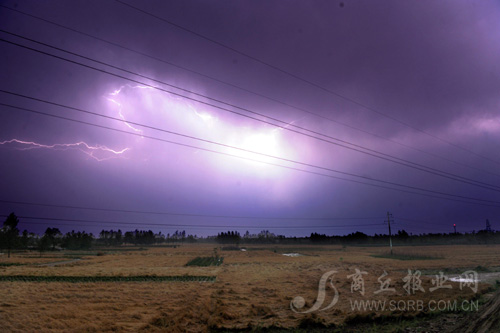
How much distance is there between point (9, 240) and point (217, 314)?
10135 cm

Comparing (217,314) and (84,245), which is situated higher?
(217,314)

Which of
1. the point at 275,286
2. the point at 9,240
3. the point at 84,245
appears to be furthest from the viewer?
the point at 84,245

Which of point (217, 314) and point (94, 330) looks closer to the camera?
point (94, 330)

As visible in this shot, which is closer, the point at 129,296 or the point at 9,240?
the point at 129,296

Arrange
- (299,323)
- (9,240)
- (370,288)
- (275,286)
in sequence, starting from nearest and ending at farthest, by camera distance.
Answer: (299,323)
(370,288)
(275,286)
(9,240)

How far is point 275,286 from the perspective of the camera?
25922 millimetres

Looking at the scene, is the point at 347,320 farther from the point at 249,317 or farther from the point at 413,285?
the point at 413,285

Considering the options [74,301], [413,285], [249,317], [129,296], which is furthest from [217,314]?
[413,285]

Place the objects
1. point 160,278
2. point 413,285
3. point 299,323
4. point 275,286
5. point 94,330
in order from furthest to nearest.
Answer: point 160,278
point 275,286
point 413,285
point 299,323
point 94,330

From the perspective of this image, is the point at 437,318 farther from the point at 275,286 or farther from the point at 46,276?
the point at 46,276

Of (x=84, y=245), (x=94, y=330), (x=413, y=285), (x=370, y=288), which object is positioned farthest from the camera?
(x=84, y=245)

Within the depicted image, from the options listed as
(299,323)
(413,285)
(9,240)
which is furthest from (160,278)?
(9,240)

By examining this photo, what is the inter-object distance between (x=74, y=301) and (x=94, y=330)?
9403mm

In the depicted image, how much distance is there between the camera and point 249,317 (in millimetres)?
16312
